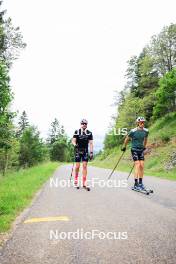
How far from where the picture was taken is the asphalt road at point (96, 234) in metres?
4.54

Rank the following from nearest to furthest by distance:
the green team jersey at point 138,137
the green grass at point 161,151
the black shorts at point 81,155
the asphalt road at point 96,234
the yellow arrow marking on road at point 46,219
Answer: the asphalt road at point 96,234
the yellow arrow marking on road at point 46,219
the green team jersey at point 138,137
the black shorts at point 81,155
the green grass at point 161,151

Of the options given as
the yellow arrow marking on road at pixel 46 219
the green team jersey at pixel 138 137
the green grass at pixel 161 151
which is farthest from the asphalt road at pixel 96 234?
the green grass at pixel 161 151

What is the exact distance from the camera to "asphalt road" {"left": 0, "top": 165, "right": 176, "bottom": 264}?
4.54 m

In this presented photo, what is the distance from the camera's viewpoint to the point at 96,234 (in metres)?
5.64

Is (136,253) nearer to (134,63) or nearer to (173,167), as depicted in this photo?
(173,167)

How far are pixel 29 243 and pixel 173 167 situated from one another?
71.0ft

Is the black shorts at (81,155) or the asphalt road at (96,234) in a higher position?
the black shorts at (81,155)

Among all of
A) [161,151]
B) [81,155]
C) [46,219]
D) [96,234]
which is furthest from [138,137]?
[161,151]
